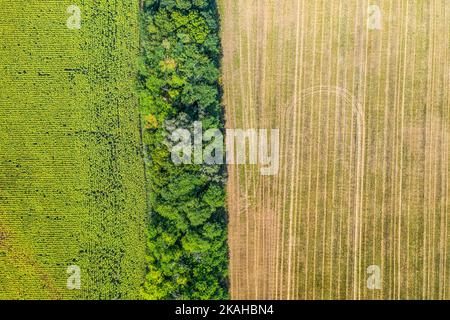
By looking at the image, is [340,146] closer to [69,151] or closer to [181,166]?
[181,166]

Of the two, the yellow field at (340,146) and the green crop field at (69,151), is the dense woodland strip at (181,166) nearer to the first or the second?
the green crop field at (69,151)

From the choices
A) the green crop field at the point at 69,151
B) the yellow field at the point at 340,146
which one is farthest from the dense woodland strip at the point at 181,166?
the yellow field at the point at 340,146

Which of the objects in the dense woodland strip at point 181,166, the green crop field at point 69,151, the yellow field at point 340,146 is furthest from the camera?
the yellow field at point 340,146

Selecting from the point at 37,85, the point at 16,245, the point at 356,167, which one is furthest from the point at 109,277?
the point at 356,167

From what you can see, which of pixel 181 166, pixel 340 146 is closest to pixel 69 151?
pixel 181 166

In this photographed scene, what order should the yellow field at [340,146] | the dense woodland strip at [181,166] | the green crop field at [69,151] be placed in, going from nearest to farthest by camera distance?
the dense woodland strip at [181,166], the green crop field at [69,151], the yellow field at [340,146]
